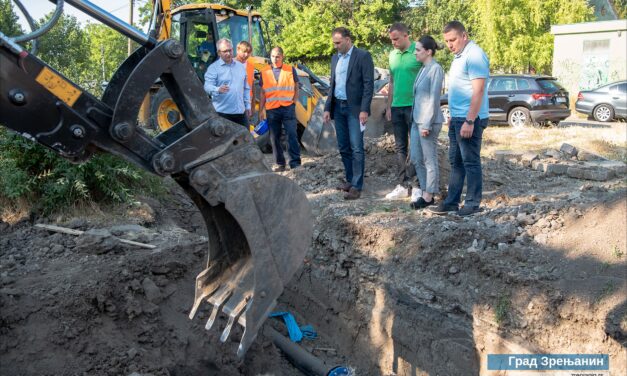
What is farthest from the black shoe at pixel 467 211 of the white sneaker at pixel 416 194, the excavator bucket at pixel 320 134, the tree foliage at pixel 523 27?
the tree foliage at pixel 523 27

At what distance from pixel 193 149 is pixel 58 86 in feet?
2.30

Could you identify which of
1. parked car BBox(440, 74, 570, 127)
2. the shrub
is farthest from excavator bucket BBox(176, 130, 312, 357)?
parked car BBox(440, 74, 570, 127)

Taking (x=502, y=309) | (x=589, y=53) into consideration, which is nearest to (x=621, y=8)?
(x=589, y=53)

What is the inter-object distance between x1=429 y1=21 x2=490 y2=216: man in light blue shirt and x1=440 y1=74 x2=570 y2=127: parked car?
1084 centimetres

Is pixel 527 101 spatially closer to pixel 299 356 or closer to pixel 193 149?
pixel 299 356

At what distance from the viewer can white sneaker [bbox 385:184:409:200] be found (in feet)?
22.5

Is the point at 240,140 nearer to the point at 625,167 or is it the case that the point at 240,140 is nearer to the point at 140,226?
the point at 140,226

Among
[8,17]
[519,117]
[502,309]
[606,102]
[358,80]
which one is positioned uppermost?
[8,17]

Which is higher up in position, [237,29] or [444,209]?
[237,29]

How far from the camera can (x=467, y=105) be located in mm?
5480

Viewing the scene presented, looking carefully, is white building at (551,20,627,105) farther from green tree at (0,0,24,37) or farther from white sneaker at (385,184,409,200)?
green tree at (0,0,24,37)

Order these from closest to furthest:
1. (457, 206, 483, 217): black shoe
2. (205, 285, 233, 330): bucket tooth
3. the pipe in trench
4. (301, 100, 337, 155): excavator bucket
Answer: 1. (205, 285, 233, 330): bucket tooth
2. the pipe in trench
3. (457, 206, 483, 217): black shoe
4. (301, 100, 337, 155): excavator bucket

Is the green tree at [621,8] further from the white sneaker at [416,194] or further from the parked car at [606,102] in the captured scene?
the white sneaker at [416,194]

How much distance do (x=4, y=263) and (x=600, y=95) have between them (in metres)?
18.4
